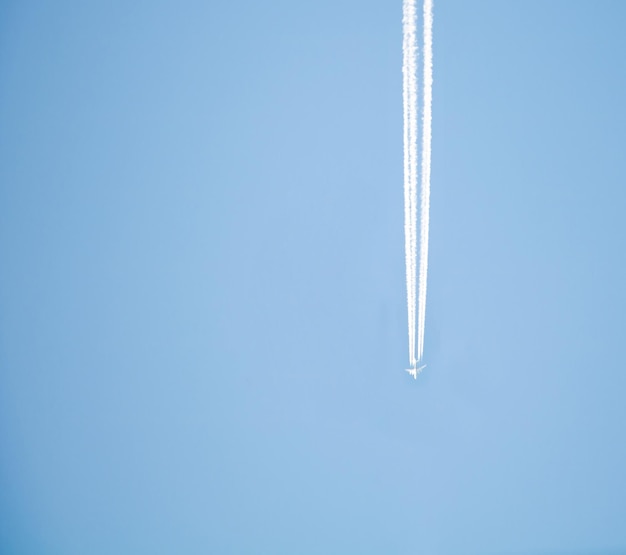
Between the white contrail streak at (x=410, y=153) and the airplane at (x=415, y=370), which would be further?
the airplane at (x=415, y=370)

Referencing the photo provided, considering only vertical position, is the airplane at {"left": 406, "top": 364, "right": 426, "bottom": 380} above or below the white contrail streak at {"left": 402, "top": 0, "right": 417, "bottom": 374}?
below

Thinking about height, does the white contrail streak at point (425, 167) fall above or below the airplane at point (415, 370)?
above

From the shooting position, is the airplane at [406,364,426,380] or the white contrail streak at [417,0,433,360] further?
the airplane at [406,364,426,380]

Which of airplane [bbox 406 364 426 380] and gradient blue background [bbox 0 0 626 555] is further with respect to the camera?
airplane [bbox 406 364 426 380]

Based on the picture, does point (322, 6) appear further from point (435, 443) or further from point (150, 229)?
point (435, 443)

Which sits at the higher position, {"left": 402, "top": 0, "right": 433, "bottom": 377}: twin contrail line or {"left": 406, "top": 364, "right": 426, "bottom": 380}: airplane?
{"left": 402, "top": 0, "right": 433, "bottom": 377}: twin contrail line
